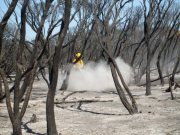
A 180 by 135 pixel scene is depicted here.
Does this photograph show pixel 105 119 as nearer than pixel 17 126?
No

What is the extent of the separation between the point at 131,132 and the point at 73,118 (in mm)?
3682

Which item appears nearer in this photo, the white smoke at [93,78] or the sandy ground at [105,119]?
the sandy ground at [105,119]

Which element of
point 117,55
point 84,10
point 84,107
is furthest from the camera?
point 117,55

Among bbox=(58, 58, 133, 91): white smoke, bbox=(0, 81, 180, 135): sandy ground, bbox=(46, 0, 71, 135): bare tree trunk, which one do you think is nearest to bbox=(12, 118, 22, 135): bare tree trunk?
bbox=(46, 0, 71, 135): bare tree trunk

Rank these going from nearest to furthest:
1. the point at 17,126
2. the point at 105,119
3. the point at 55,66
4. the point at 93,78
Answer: the point at 55,66
the point at 17,126
the point at 105,119
the point at 93,78

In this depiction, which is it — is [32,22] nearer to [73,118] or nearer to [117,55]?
[73,118]

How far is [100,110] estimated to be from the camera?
→ 55.1ft

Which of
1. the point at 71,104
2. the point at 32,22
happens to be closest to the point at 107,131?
the point at 71,104

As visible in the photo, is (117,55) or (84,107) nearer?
(84,107)

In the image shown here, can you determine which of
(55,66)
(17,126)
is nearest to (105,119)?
(17,126)

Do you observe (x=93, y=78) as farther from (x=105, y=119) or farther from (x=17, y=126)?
(x=17, y=126)

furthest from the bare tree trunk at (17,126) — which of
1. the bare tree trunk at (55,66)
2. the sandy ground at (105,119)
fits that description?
the sandy ground at (105,119)

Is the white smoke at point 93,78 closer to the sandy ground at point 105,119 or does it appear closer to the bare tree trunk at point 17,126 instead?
the sandy ground at point 105,119

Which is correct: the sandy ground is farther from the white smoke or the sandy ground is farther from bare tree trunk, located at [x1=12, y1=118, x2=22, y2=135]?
the white smoke
